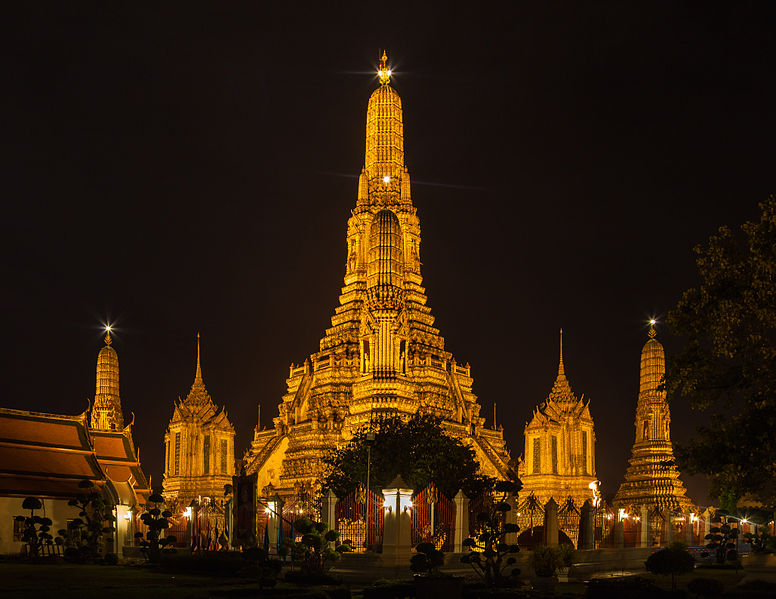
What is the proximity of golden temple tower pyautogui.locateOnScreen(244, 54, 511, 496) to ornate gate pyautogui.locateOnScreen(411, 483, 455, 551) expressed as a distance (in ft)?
52.1

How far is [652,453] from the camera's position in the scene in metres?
63.3

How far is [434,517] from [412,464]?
20.2 feet

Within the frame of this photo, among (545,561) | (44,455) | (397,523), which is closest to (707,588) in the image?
(545,561)

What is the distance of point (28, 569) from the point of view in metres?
28.2

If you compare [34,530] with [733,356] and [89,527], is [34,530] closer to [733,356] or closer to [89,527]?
[89,527]

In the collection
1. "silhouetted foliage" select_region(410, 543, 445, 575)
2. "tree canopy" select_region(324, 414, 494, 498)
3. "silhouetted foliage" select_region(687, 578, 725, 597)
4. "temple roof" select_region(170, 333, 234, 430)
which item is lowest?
"silhouetted foliage" select_region(687, 578, 725, 597)

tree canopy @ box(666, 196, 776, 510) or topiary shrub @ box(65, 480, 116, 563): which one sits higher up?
tree canopy @ box(666, 196, 776, 510)

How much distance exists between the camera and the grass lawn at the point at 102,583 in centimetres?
2138

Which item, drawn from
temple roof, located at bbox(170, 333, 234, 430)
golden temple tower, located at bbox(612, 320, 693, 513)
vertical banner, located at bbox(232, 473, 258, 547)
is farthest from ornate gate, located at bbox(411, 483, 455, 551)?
temple roof, located at bbox(170, 333, 234, 430)

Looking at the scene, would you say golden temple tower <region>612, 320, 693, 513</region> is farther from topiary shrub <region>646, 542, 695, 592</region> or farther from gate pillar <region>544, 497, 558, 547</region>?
topiary shrub <region>646, 542, 695, 592</region>

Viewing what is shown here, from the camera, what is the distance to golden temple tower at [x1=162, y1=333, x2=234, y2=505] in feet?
220

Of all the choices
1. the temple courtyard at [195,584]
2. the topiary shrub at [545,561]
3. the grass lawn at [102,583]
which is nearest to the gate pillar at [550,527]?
the temple courtyard at [195,584]

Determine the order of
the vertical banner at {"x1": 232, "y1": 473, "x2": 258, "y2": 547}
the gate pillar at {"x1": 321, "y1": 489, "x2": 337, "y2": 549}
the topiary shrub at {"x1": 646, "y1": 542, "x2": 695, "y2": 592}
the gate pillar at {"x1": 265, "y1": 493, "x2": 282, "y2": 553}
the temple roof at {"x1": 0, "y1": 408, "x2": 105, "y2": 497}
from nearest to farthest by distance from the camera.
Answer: the topiary shrub at {"x1": 646, "y1": 542, "x2": 695, "y2": 592}
the gate pillar at {"x1": 321, "y1": 489, "x2": 337, "y2": 549}
the gate pillar at {"x1": 265, "y1": 493, "x2": 282, "y2": 553}
the vertical banner at {"x1": 232, "y1": 473, "x2": 258, "y2": 547}
the temple roof at {"x1": 0, "y1": 408, "x2": 105, "y2": 497}

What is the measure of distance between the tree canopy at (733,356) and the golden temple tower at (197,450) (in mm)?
50264
